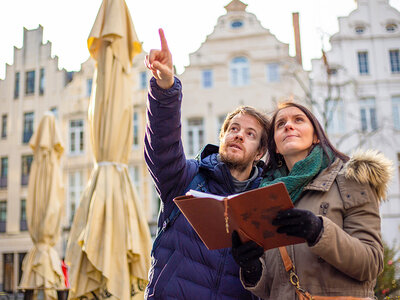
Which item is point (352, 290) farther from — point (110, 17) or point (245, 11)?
point (245, 11)

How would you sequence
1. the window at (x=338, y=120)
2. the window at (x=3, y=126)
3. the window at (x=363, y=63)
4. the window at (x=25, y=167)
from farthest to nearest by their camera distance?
the window at (x=3, y=126) < the window at (x=25, y=167) < the window at (x=363, y=63) < the window at (x=338, y=120)

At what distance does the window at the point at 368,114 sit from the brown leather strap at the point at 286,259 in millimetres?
18427

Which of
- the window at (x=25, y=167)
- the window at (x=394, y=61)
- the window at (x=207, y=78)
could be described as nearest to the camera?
the window at (x=394, y=61)

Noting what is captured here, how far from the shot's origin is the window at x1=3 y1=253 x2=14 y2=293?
22719mm

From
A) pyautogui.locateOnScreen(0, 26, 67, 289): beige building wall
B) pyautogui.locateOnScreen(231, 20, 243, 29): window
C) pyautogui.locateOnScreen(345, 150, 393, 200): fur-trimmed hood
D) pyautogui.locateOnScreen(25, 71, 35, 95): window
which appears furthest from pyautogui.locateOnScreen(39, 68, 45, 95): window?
pyautogui.locateOnScreen(345, 150, 393, 200): fur-trimmed hood

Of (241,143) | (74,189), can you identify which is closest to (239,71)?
(74,189)

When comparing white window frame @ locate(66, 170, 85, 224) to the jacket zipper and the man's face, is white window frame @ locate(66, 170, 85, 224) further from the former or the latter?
the jacket zipper

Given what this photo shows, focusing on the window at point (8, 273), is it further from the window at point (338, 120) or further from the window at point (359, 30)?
the window at point (359, 30)

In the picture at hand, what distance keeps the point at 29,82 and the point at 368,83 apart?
16.8 m

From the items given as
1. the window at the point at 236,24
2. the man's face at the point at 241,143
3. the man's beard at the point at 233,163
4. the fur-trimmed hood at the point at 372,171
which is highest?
the window at the point at 236,24

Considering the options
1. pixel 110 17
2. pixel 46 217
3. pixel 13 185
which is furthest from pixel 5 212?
pixel 110 17

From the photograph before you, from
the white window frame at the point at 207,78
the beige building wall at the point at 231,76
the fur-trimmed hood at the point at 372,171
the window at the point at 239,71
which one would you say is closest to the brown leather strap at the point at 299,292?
the fur-trimmed hood at the point at 372,171

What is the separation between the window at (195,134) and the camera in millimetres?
20906

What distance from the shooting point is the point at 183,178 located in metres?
2.93
